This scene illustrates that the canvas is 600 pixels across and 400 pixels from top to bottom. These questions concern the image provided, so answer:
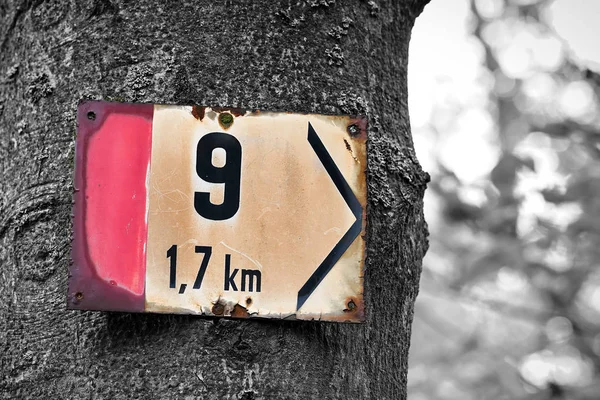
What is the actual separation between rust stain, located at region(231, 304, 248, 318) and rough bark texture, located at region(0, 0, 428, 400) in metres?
0.01

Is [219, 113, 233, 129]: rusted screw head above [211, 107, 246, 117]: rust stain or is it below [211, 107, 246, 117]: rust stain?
below

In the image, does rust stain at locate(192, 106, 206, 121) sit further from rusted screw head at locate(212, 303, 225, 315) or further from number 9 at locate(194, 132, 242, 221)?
rusted screw head at locate(212, 303, 225, 315)

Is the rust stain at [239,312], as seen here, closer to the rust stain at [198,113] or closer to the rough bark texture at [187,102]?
the rough bark texture at [187,102]

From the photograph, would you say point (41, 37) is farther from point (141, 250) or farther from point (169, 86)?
point (141, 250)

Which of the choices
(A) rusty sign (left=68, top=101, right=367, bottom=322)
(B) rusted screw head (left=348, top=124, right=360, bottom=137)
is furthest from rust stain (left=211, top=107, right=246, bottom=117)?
(B) rusted screw head (left=348, top=124, right=360, bottom=137)

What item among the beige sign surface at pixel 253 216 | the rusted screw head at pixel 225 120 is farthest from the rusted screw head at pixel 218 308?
the rusted screw head at pixel 225 120

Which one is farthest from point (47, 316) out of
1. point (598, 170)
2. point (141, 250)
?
point (598, 170)

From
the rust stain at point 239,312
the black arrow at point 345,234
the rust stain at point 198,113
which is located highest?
the rust stain at point 198,113

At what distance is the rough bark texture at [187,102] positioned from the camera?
0.93 m

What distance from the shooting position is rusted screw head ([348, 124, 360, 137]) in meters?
1.00

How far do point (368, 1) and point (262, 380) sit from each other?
540 mm

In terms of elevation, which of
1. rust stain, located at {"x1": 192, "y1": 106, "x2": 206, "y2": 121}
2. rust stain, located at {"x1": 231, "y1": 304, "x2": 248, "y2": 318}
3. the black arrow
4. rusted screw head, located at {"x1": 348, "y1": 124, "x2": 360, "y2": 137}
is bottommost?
rust stain, located at {"x1": 231, "y1": 304, "x2": 248, "y2": 318}

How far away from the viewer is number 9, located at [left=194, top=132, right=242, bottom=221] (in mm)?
961

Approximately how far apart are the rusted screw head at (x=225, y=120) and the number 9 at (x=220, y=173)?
0.01 meters
